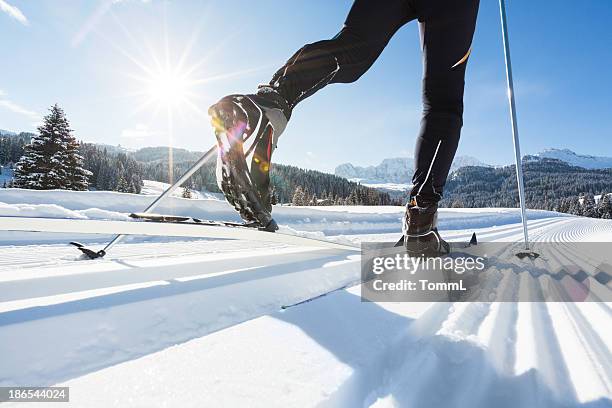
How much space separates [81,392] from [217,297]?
1.26 ft

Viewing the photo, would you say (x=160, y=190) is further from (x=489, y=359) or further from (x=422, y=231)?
(x=489, y=359)

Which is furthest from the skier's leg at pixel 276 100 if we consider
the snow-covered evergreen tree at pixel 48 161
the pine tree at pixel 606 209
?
the pine tree at pixel 606 209

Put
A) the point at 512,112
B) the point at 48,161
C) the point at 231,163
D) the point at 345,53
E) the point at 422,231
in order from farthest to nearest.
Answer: the point at 48,161 → the point at 512,112 → the point at 422,231 → the point at 345,53 → the point at 231,163

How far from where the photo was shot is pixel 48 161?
21.9m

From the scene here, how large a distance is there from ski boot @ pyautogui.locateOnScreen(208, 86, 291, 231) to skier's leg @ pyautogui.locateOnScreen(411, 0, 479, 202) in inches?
20.1

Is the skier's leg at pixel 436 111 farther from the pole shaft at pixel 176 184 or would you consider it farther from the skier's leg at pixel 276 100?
the pole shaft at pixel 176 184

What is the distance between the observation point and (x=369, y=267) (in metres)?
1.14

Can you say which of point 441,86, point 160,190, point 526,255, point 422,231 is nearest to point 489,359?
point 422,231

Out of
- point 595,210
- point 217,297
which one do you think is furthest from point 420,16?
point 595,210

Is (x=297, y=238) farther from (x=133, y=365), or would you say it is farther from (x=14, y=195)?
(x=14, y=195)

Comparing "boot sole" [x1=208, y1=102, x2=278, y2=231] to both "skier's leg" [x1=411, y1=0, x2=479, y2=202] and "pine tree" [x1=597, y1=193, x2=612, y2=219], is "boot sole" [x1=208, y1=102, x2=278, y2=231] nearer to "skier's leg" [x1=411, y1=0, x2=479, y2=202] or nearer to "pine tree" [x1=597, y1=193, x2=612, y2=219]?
"skier's leg" [x1=411, y1=0, x2=479, y2=202]

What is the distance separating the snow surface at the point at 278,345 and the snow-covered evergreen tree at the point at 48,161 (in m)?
25.7

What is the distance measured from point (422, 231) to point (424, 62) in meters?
A: 0.58

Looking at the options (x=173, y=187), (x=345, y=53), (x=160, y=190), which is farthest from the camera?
(x=160, y=190)
